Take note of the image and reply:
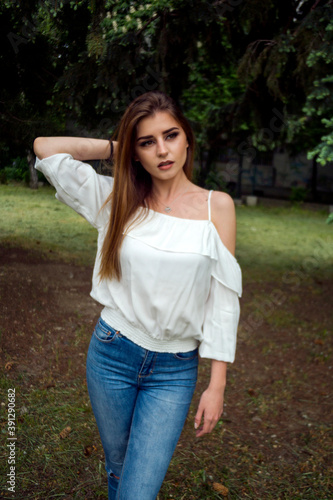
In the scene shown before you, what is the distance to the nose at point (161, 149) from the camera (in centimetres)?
215

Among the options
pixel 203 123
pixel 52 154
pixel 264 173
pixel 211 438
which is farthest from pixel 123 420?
pixel 264 173

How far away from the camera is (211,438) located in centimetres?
405

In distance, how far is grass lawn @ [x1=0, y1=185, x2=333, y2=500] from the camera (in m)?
3.46

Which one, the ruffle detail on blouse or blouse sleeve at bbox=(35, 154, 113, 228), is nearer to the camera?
the ruffle detail on blouse

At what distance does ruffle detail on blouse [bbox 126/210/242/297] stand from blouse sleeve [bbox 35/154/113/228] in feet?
0.85

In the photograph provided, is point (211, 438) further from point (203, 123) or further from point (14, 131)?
point (203, 123)

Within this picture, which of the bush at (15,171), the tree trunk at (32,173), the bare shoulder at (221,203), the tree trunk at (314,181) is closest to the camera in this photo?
the bare shoulder at (221,203)

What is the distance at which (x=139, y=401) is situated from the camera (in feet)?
7.03

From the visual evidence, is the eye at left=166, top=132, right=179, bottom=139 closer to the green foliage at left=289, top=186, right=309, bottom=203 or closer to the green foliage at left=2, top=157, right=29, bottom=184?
the green foliage at left=2, top=157, right=29, bottom=184

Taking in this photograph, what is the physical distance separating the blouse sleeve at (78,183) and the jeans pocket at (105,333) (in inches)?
19.3

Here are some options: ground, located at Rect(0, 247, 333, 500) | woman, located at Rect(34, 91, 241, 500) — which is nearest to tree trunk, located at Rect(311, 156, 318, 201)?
ground, located at Rect(0, 247, 333, 500)

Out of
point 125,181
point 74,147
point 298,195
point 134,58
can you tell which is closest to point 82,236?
point 134,58

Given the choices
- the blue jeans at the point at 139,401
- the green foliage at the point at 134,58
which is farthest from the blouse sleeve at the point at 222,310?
the green foliage at the point at 134,58

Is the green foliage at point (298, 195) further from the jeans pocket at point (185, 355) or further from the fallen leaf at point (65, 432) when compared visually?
the jeans pocket at point (185, 355)
